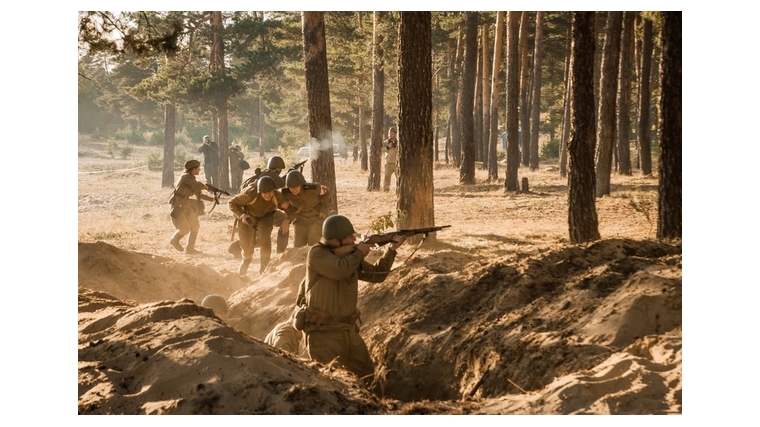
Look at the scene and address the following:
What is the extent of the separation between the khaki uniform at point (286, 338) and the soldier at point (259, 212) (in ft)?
14.9

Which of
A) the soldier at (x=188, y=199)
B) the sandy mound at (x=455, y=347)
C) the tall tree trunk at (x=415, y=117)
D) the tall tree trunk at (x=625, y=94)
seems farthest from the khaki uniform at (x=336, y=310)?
the tall tree trunk at (x=625, y=94)

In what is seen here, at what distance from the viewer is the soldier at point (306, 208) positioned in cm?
1378

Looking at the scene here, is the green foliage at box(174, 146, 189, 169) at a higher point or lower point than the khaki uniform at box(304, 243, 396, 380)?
higher

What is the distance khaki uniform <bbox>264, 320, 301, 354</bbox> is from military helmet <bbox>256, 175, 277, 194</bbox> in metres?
4.47

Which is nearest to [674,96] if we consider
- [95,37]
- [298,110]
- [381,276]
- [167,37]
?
[381,276]

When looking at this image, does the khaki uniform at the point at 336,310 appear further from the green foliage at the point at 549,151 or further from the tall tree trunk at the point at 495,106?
the green foliage at the point at 549,151

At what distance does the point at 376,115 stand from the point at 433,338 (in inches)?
801

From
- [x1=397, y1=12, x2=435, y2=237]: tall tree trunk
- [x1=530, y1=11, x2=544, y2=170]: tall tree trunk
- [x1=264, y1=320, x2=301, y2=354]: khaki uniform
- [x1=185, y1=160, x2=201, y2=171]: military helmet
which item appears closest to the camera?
[x1=264, y1=320, x2=301, y2=354]: khaki uniform

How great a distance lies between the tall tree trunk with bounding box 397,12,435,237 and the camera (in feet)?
44.7

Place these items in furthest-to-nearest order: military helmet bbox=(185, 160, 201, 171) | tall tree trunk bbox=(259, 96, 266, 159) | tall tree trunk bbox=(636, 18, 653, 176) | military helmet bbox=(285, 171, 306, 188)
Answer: tall tree trunk bbox=(259, 96, 266, 159)
tall tree trunk bbox=(636, 18, 653, 176)
military helmet bbox=(185, 160, 201, 171)
military helmet bbox=(285, 171, 306, 188)

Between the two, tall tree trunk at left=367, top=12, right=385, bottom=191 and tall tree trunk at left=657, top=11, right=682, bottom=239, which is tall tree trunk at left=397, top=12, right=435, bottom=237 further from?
tall tree trunk at left=367, top=12, right=385, bottom=191

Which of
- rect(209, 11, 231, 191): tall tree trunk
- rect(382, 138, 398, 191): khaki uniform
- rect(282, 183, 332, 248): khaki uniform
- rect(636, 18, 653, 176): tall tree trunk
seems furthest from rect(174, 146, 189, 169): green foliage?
rect(282, 183, 332, 248): khaki uniform

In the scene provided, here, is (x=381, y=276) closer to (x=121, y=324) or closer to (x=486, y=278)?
(x=486, y=278)

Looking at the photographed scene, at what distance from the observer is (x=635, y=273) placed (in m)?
8.23
